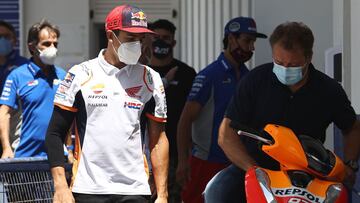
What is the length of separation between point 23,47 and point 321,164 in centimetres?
724

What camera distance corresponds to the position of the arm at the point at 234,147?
4.82 meters

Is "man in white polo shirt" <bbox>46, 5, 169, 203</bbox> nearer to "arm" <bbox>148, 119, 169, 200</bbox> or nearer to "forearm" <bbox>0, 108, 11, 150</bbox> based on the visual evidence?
"arm" <bbox>148, 119, 169, 200</bbox>

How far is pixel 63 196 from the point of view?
4.69 metres

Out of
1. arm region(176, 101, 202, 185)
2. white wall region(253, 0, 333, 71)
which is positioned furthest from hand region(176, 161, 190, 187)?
white wall region(253, 0, 333, 71)

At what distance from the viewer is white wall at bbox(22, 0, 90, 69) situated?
440 inches

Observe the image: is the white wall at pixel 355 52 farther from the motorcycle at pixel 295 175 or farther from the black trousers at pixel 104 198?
the black trousers at pixel 104 198

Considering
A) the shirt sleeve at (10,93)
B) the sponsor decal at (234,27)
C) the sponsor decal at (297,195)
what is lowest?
the sponsor decal at (297,195)

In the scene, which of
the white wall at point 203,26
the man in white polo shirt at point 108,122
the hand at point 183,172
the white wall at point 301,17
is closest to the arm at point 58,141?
the man in white polo shirt at point 108,122

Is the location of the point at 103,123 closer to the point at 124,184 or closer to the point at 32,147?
the point at 124,184

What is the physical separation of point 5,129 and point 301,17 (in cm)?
262

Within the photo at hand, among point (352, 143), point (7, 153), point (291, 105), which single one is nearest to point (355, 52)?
point (352, 143)

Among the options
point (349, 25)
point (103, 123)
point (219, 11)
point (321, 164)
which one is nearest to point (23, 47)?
point (219, 11)

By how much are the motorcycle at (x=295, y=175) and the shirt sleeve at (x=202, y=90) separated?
7.49 ft

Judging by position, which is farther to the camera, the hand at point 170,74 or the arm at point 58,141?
the hand at point 170,74
